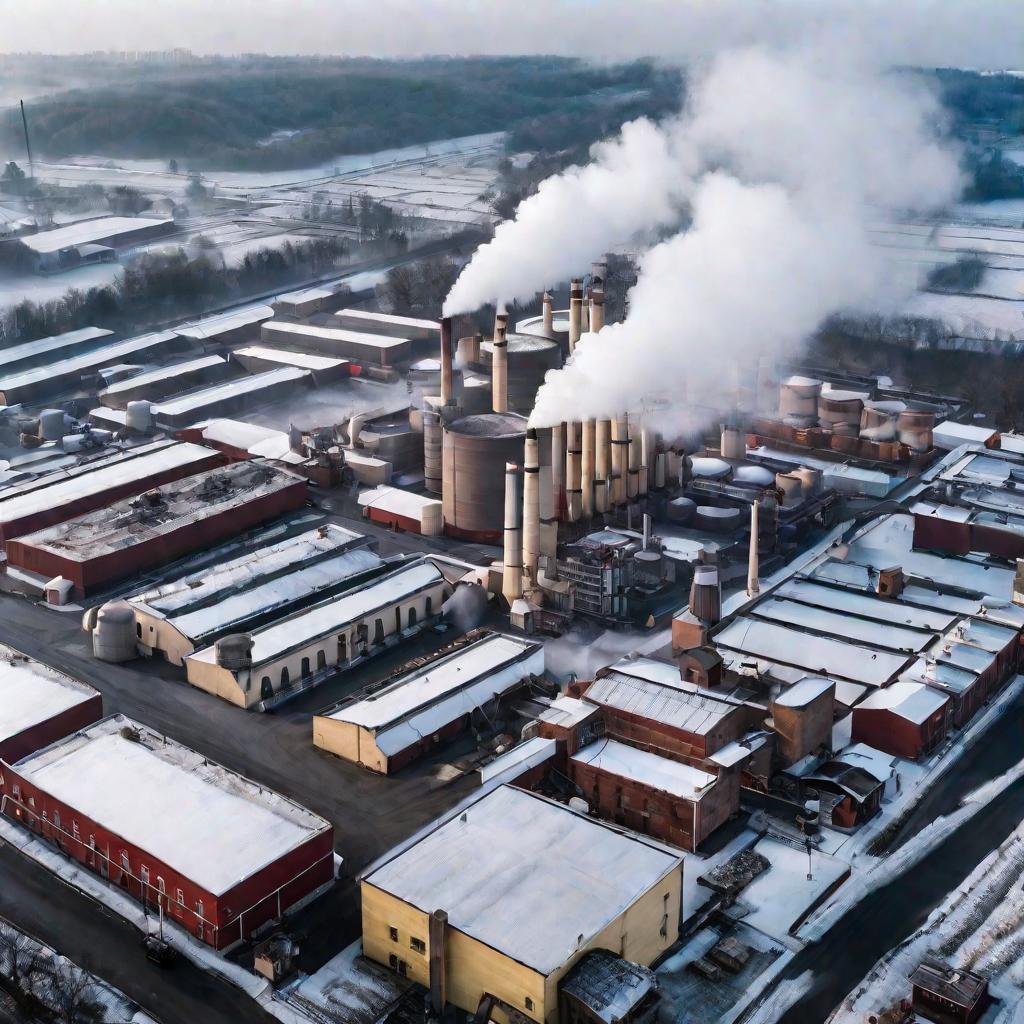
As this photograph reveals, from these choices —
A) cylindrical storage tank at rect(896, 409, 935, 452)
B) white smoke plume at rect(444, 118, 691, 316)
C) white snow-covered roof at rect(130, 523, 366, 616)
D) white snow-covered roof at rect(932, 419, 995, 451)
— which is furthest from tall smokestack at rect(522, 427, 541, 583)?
white snow-covered roof at rect(932, 419, 995, 451)

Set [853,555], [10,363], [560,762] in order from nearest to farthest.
→ [560,762]
[853,555]
[10,363]

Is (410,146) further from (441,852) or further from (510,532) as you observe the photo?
(441,852)

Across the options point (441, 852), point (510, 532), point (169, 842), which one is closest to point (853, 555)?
point (510, 532)

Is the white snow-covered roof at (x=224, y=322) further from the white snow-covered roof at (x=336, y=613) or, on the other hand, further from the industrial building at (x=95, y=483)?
the white snow-covered roof at (x=336, y=613)

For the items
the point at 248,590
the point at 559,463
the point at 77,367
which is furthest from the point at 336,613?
the point at 77,367

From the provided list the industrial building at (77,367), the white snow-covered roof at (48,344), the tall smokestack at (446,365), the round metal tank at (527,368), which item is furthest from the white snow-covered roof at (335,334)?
the tall smokestack at (446,365)

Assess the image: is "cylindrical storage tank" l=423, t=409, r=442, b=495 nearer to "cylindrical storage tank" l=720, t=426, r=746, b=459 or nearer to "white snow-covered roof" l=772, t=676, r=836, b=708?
"cylindrical storage tank" l=720, t=426, r=746, b=459
